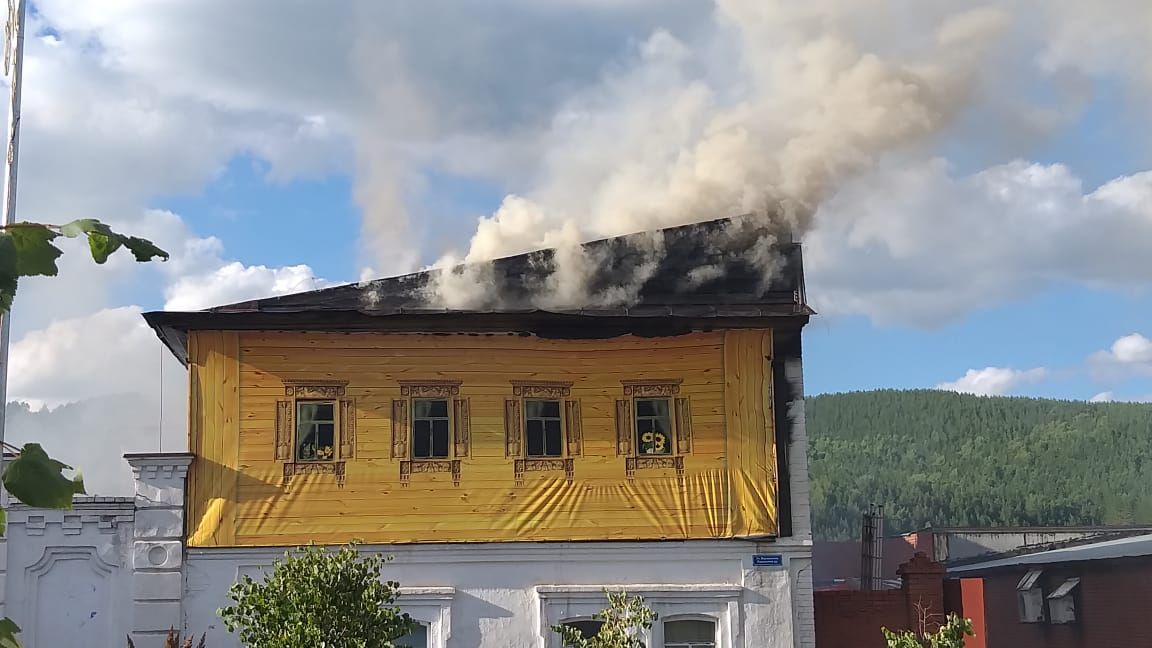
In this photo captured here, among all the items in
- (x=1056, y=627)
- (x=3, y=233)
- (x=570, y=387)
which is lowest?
(x=1056, y=627)

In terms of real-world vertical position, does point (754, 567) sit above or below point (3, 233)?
below

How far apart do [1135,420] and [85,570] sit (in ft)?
402

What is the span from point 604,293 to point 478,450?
3437 millimetres

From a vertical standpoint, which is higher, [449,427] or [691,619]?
[449,427]

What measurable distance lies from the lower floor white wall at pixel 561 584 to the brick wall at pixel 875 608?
123 cm

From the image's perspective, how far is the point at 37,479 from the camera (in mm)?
2924

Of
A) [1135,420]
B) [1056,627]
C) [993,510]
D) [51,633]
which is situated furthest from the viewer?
[1135,420]

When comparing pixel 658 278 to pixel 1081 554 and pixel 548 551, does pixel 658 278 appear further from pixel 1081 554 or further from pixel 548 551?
pixel 1081 554

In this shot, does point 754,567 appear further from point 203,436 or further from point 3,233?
point 3,233

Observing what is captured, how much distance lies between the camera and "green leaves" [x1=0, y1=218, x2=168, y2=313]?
314 centimetres

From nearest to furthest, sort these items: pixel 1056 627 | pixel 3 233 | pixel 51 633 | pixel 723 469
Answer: pixel 3 233, pixel 51 633, pixel 723 469, pixel 1056 627


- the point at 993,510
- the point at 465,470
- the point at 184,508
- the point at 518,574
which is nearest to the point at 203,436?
the point at 184,508

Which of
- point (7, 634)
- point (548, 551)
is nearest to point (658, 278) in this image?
point (548, 551)

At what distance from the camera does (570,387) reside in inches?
768
